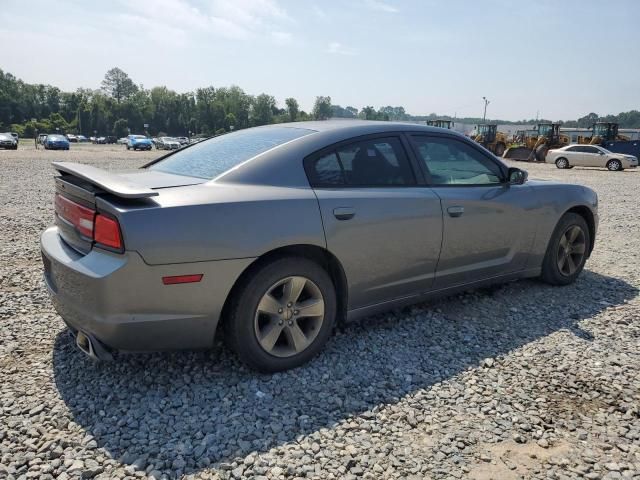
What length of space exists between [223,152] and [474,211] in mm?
1937

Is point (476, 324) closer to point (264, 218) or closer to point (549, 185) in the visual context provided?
point (549, 185)

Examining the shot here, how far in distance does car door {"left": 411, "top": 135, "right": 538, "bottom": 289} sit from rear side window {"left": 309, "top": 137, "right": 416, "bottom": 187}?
20 centimetres

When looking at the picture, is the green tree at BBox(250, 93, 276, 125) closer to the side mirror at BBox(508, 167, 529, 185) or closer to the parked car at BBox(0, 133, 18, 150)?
the parked car at BBox(0, 133, 18, 150)

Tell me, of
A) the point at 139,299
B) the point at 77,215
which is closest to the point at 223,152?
the point at 77,215

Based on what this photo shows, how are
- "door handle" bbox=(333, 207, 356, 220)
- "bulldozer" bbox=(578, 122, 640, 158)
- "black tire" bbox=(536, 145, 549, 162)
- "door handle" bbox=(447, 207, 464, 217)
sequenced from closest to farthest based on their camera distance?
"door handle" bbox=(333, 207, 356, 220) → "door handle" bbox=(447, 207, 464, 217) → "bulldozer" bbox=(578, 122, 640, 158) → "black tire" bbox=(536, 145, 549, 162)

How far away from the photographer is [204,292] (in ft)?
8.46

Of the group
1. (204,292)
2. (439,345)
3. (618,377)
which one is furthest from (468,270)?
(204,292)

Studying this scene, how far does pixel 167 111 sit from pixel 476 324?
11961 cm

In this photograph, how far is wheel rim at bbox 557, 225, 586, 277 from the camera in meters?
4.58

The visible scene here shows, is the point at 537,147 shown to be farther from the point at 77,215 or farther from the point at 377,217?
the point at 77,215

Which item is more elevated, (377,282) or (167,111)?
(167,111)

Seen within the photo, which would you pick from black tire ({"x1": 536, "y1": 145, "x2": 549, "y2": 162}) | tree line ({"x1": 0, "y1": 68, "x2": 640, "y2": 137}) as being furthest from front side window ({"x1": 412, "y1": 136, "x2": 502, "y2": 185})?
tree line ({"x1": 0, "y1": 68, "x2": 640, "y2": 137})

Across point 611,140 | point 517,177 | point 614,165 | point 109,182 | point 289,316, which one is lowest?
point 289,316

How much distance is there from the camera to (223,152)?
331 cm
